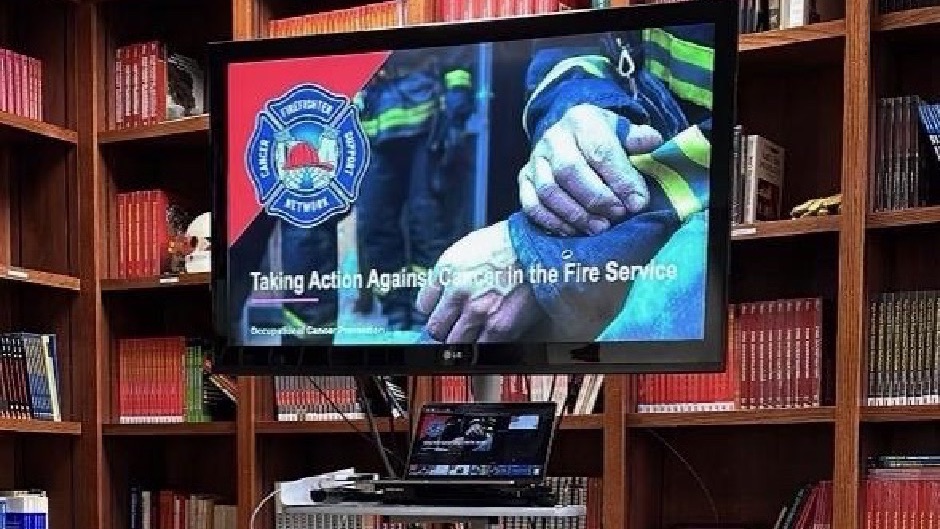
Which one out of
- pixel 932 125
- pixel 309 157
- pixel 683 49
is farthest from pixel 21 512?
pixel 932 125

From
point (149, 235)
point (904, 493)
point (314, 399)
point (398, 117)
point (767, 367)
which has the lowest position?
point (904, 493)

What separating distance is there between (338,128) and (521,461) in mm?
699

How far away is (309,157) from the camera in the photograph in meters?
2.47

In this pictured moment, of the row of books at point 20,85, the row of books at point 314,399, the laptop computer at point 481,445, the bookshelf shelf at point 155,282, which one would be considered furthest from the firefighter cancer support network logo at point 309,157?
the row of books at point 20,85

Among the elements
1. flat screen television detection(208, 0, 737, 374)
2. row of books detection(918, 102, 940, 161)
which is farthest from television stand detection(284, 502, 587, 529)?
row of books detection(918, 102, 940, 161)

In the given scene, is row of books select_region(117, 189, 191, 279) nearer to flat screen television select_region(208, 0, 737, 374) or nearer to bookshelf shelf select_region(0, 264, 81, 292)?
bookshelf shelf select_region(0, 264, 81, 292)

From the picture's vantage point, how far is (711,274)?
7.36ft

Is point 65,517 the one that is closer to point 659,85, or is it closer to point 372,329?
point 372,329

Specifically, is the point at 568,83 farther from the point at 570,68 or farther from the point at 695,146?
the point at 695,146

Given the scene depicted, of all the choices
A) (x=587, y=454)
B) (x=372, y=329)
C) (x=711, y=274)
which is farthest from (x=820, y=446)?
(x=372, y=329)

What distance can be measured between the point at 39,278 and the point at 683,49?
6.29ft

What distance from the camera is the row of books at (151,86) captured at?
11.9 feet

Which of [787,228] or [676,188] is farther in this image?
[787,228]

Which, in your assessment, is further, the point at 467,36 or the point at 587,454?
the point at 587,454
